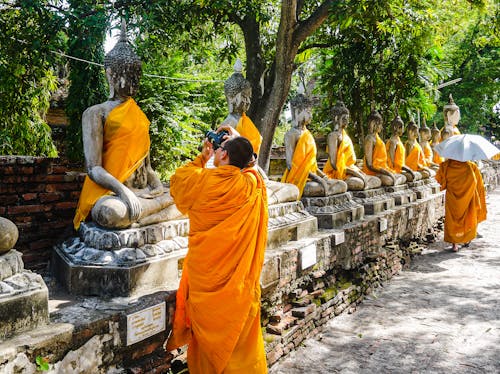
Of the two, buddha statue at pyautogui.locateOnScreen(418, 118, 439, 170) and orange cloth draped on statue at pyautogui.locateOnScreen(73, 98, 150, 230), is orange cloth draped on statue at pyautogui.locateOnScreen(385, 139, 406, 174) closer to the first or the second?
buddha statue at pyautogui.locateOnScreen(418, 118, 439, 170)

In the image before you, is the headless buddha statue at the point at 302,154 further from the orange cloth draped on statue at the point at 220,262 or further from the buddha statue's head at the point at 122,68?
the orange cloth draped on statue at the point at 220,262

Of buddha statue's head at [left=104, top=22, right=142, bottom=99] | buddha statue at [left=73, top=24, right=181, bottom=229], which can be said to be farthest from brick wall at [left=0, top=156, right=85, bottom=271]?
Result: buddha statue's head at [left=104, top=22, right=142, bottom=99]

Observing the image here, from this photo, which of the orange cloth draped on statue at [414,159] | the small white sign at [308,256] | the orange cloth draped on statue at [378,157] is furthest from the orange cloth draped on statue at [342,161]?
the orange cloth draped on statue at [414,159]

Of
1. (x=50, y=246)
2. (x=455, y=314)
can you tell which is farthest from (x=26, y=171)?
(x=455, y=314)

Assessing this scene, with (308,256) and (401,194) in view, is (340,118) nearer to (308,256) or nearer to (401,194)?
(401,194)

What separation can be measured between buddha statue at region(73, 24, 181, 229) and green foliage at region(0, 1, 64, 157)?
2507 mm

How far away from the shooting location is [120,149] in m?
3.11

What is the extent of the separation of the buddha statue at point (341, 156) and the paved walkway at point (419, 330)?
1437 millimetres

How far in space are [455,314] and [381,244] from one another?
155cm

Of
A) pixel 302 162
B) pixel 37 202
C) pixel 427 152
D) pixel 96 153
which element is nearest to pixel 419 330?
pixel 302 162

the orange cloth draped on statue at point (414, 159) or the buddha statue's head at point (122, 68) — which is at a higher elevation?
the buddha statue's head at point (122, 68)

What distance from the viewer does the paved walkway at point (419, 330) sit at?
363 cm

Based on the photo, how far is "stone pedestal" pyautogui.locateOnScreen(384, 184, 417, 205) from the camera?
736 centimetres

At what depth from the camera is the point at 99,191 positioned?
307 centimetres
